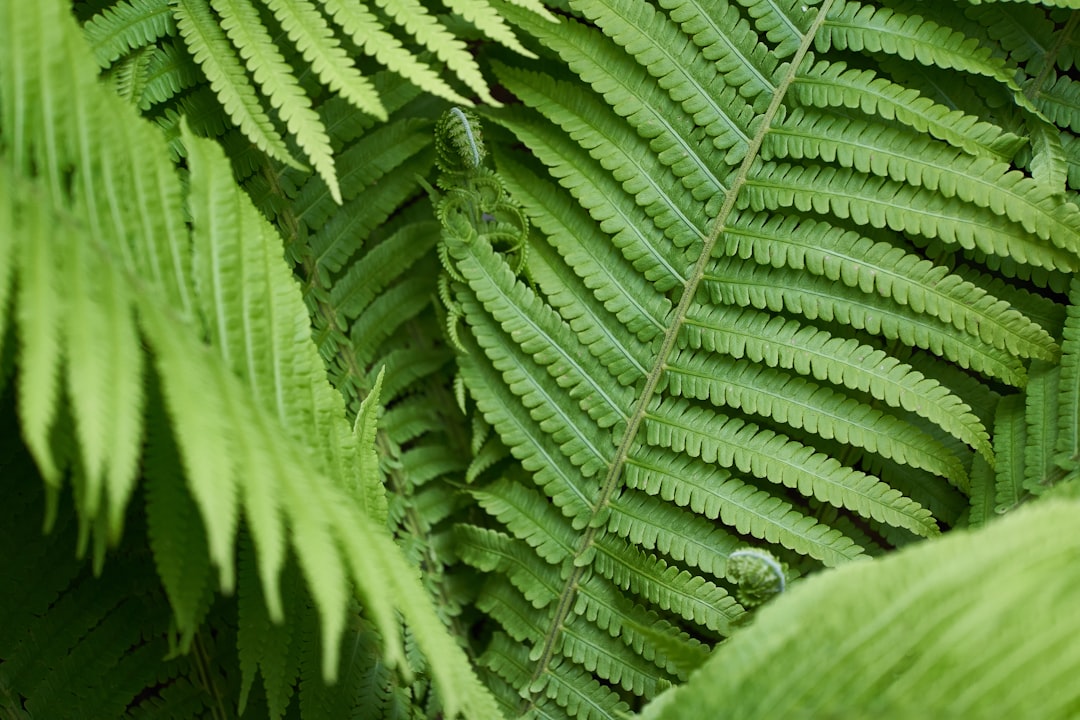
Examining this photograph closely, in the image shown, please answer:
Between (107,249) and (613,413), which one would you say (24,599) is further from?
(613,413)

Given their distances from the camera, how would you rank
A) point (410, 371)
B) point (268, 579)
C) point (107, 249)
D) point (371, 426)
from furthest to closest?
point (410, 371), point (371, 426), point (107, 249), point (268, 579)

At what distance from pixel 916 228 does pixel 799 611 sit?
0.53m


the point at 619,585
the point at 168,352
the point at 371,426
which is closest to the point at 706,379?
the point at 619,585

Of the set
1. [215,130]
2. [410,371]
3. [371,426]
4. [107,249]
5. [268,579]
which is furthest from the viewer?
[410,371]

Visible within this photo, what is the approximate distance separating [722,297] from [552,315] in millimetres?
202

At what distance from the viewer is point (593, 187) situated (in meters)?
1.07

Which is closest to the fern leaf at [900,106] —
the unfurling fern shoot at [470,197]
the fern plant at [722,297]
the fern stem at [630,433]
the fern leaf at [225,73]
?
the fern plant at [722,297]

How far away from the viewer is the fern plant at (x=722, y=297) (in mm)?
956

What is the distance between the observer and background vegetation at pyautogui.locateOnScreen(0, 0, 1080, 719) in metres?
0.76

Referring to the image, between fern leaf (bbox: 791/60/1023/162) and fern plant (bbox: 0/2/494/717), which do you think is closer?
fern plant (bbox: 0/2/494/717)

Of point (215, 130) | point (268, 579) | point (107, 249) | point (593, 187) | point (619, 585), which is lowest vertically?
point (268, 579)

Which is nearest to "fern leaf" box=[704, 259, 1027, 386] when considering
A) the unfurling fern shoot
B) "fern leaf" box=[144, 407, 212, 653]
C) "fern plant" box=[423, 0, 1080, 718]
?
"fern plant" box=[423, 0, 1080, 718]

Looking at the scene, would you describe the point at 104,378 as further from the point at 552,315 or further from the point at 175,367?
the point at 552,315

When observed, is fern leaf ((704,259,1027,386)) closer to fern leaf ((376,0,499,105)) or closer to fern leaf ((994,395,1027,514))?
fern leaf ((994,395,1027,514))
